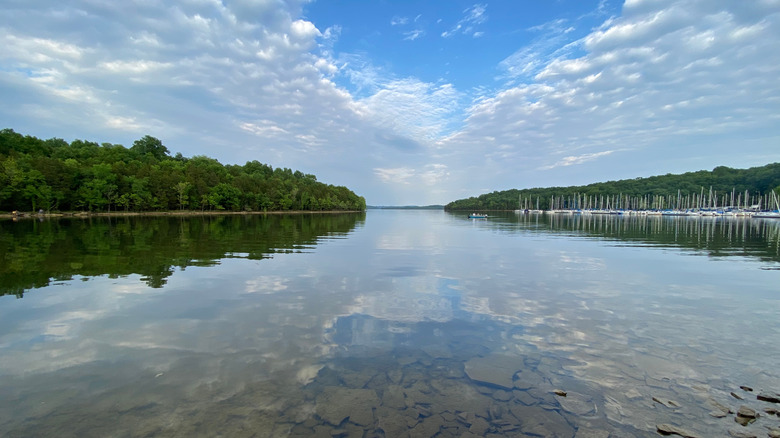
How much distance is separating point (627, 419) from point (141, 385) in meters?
9.74

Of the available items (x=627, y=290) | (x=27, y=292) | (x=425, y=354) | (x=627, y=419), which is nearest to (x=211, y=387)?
(x=425, y=354)

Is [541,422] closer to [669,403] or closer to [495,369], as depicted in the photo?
[495,369]

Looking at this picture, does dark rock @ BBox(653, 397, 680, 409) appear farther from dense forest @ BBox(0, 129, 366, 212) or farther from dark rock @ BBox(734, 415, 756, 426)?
dense forest @ BBox(0, 129, 366, 212)

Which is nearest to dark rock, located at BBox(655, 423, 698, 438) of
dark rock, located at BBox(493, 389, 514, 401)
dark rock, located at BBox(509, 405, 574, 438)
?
dark rock, located at BBox(509, 405, 574, 438)

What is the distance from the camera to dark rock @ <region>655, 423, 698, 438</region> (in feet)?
20.1

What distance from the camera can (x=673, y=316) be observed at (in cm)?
1279

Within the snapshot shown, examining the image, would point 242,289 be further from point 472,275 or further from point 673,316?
point 673,316

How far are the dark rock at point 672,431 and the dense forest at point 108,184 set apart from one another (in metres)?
113

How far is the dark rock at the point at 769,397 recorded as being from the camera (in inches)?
283

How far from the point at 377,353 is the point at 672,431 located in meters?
6.14

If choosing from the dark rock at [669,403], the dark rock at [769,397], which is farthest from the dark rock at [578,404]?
the dark rock at [769,397]

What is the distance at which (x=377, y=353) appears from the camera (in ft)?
30.5

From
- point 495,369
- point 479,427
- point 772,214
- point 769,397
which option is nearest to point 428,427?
point 479,427

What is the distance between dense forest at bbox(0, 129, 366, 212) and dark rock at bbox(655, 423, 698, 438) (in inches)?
4448
